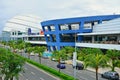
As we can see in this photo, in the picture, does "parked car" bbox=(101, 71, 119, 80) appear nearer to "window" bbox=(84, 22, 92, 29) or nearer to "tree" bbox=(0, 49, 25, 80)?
"tree" bbox=(0, 49, 25, 80)

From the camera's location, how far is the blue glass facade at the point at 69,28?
9819cm

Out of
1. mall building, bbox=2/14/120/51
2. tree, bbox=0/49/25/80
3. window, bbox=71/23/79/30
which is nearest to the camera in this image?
Result: tree, bbox=0/49/25/80

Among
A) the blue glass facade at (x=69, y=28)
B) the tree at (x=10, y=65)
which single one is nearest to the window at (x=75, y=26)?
the blue glass facade at (x=69, y=28)

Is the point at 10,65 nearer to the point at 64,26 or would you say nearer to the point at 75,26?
the point at 75,26

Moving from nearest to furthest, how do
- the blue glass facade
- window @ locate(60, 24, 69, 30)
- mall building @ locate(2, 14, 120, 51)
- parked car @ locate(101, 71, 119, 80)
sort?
1. parked car @ locate(101, 71, 119, 80)
2. mall building @ locate(2, 14, 120, 51)
3. the blue glass facade
4. window @ locate(60, 24, 69, 30)

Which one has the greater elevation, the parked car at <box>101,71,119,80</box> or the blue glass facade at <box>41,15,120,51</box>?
the blue glass facade at <box>41,15,120,51</box>

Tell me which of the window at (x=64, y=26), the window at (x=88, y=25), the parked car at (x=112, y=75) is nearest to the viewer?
the parked car at (x=112, y=75)

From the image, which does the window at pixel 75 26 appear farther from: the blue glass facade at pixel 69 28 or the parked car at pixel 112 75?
the parked car at pixel 112 75

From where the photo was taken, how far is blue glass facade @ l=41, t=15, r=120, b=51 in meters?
98.2

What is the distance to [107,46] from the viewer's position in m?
72.5

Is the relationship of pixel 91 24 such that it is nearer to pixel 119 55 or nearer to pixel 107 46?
pixel 107 46

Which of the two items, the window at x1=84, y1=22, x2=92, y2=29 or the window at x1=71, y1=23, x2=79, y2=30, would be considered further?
the window at x1=71, y1=23, x2=79, y2=30

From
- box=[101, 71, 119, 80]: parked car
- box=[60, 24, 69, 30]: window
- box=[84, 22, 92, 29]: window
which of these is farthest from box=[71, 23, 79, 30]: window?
box=[101, 71, 119, 80]: parked car

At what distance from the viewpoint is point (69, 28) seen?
337ft
